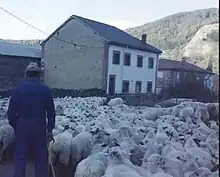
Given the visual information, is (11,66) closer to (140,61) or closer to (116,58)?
(116,58)

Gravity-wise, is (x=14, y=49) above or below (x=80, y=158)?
above

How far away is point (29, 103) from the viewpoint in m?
5.33

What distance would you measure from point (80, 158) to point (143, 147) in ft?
3.88

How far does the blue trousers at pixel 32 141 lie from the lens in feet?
17.5

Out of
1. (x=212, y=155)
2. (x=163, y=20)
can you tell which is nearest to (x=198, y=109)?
(x=212, y=155)

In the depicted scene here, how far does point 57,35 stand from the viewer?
3500cm

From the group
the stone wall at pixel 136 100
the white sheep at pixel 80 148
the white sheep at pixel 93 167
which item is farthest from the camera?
the stone wall at pixel 136 100

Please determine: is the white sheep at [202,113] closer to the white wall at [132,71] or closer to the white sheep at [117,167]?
the white sheep at [117,167]

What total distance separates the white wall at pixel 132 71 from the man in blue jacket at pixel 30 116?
27.1 metres

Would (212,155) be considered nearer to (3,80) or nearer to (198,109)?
(198,109)

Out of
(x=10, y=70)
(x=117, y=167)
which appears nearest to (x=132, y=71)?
(x=10, y=70)

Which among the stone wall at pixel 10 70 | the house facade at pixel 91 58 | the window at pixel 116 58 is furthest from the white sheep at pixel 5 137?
the window at pixel 116 58

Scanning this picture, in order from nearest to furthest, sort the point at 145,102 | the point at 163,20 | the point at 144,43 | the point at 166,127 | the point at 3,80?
the point at 166,127 < the point at 145,102 < the point at 3,80 < the point at 144,43 < the point at 163,20

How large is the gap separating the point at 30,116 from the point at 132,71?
3079cm
